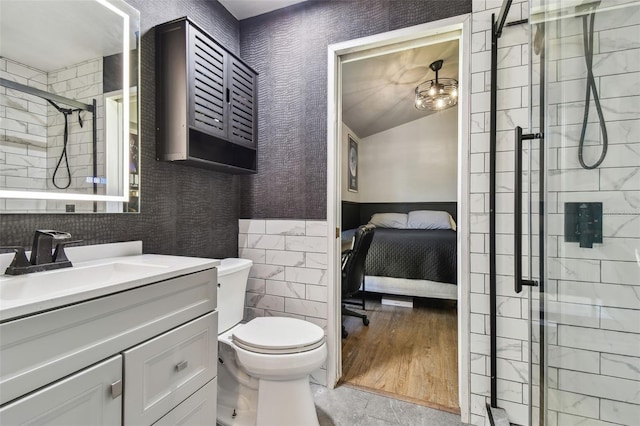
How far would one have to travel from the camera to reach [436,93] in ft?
11.3

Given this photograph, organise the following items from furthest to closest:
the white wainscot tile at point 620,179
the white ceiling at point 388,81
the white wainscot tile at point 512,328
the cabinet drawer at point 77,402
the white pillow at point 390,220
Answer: the white pillow at point 390,220 < the white ceiling at point 388,81 < the white wainscot tile at point 512,328 < the white wainscot tile at point 620,179 < the cabinet drawer at point 77,402

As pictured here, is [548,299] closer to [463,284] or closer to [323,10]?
[463,284]

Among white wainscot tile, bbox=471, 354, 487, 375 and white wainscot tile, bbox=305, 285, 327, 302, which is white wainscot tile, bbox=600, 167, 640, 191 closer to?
white wainscot tile, bbox=471, 354, 487, 375

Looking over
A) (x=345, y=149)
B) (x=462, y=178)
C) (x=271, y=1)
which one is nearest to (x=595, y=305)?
(x=462, y=178)

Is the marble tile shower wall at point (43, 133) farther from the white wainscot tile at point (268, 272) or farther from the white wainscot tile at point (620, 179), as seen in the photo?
the white wainscot tile at point (620, 179)

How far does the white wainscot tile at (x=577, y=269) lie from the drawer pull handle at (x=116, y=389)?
5.20ft

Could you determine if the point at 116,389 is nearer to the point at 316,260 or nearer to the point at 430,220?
the point at 316,260

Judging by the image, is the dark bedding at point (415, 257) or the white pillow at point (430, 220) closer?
the dark bedding at point (415, 257)

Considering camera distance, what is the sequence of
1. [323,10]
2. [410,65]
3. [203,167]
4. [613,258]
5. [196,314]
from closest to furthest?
[196,314] → [613,258] → [203,167] → [323,10] → [410,65]

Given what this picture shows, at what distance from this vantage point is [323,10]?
72.7 inches

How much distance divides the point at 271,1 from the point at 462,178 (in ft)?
5.38

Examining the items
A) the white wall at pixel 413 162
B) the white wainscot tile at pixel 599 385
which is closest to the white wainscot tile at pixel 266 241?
the white wainscot tile at pixel 599 385

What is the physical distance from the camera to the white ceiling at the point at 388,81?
287cm

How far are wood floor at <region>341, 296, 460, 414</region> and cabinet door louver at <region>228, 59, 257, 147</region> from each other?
1.69m
